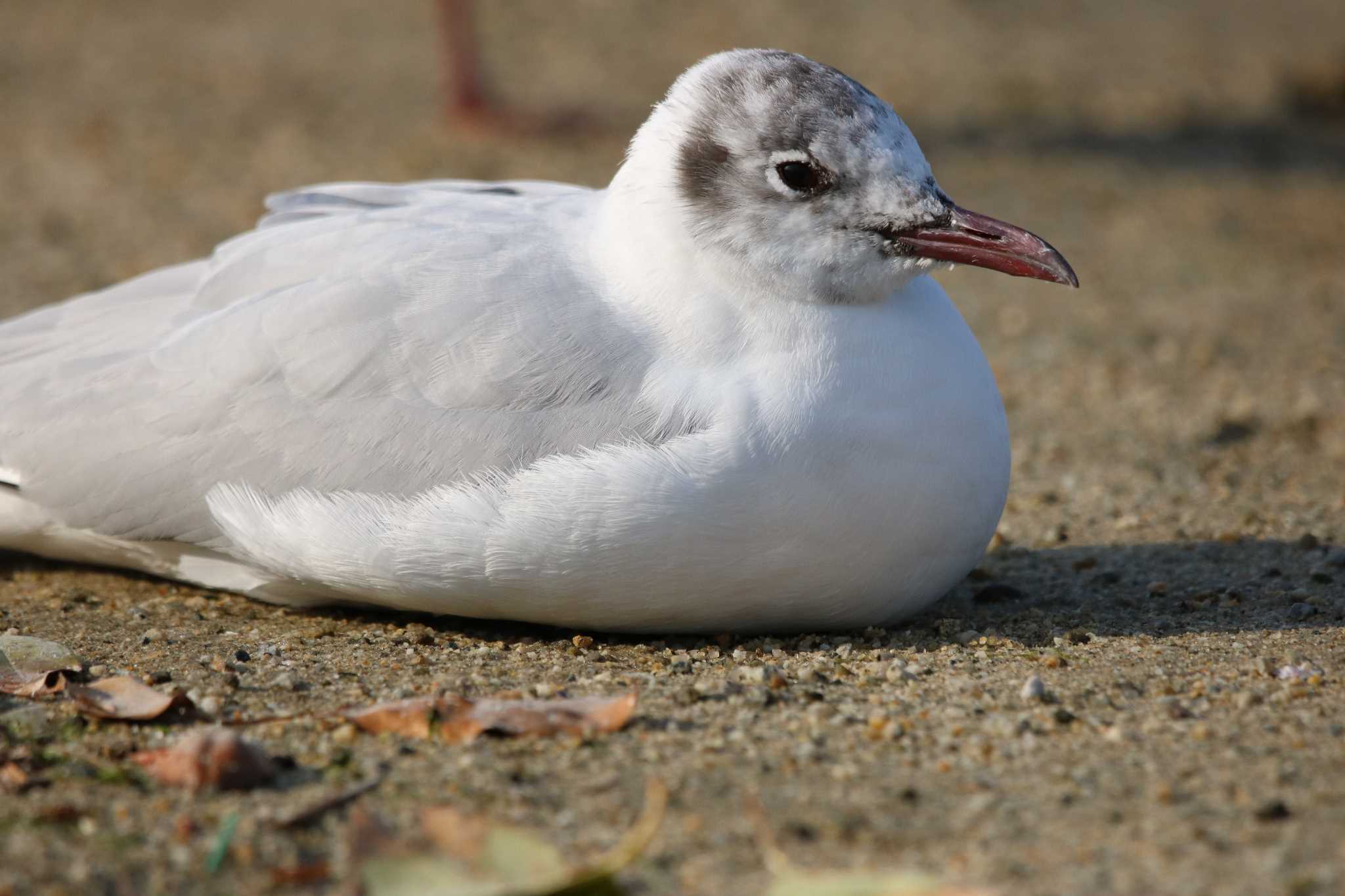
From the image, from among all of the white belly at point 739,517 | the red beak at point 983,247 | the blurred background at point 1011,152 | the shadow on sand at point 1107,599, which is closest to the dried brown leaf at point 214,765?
the white belly at point 739,517

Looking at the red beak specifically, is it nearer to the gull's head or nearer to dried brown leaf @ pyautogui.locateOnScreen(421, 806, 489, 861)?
the gull's head

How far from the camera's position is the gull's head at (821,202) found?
11.7 feet

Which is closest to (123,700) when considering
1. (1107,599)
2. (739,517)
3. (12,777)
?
(12,777)

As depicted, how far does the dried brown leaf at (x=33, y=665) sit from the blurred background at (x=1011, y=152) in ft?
9.03

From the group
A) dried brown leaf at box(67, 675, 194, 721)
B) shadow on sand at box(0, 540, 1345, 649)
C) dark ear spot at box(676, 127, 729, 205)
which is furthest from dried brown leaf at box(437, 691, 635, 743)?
dark ear spot at box(676, 127, 729, 205)

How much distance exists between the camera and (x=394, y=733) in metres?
3.00

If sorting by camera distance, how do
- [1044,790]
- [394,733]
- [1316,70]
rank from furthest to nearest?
1. [1316,70]
2. [394,733]
3. [1044,790]

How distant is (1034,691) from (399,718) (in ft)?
4.26

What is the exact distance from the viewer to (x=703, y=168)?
12.0 feet

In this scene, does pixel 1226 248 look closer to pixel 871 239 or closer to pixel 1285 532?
pixel 1285 532

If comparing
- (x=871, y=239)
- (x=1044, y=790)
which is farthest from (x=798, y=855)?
(x=871, y=239)

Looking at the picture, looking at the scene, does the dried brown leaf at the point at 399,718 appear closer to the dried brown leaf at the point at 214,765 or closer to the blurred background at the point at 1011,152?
the dried brown leaf at the point at 214,765

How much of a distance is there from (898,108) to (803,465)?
21.6ft

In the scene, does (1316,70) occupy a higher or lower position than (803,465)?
higher
